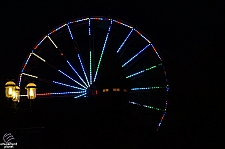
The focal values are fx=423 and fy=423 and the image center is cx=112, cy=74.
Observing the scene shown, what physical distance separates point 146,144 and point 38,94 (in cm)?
753

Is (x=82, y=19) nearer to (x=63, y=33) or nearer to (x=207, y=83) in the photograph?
(x=63, y=33)

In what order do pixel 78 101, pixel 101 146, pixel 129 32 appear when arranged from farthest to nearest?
pixel 129 32 → pixel 78 101 → pixel 101 146

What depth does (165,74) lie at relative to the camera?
2262 centimetres

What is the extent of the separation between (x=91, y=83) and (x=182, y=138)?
745 centimetres

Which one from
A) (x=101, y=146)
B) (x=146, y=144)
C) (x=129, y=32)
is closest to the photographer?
(x=101, y=146)

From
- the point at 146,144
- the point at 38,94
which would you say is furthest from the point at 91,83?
the point at 146,144

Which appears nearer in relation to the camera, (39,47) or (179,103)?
(179,103)

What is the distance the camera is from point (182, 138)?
1848 centimetres

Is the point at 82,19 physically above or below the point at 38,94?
above

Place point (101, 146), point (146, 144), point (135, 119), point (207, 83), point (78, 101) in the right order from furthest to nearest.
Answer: point (78, 101), point (135, 119), point (146, 144), point (101, 146), point (207, 83)

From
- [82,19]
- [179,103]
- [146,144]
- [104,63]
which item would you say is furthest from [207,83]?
[82,19]

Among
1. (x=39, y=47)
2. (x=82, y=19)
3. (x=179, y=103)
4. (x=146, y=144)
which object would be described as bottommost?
(x=146, y=144)

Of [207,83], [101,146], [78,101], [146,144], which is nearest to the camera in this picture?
[207,83]

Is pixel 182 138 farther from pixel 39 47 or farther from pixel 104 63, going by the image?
pixel 39 47
